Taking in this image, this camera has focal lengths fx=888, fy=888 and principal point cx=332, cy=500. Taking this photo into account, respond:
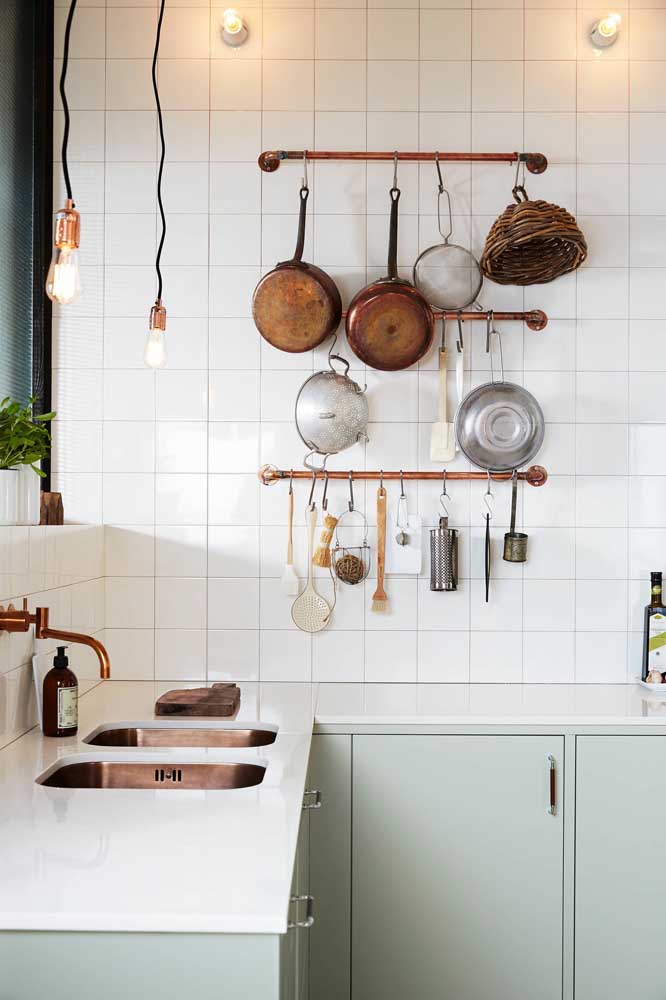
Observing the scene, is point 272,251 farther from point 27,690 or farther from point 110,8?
point 27,690

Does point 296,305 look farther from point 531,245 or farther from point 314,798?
point 314,798

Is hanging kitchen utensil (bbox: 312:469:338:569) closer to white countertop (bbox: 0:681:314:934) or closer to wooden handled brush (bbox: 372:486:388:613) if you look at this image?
wooden handled brush (bbox: 372:486:388:613)

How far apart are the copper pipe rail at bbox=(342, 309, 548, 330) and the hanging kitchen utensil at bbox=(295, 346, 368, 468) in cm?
21

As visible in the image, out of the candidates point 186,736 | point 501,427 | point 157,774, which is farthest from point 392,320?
point 157,774

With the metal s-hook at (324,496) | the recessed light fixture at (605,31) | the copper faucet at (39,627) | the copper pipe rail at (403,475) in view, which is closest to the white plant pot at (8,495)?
the copper faucet at (39,627)

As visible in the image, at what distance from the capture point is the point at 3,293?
2.37m

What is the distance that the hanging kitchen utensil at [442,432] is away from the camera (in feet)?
8.47

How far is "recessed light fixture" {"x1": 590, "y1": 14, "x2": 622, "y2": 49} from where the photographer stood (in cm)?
256

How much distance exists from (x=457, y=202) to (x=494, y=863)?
182cm

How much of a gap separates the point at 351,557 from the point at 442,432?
450mm

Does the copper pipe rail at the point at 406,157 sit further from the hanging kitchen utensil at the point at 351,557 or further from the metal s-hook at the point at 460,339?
the hanging kitchen utensil at the point at 351,557

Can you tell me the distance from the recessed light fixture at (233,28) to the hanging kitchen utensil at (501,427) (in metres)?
1.24

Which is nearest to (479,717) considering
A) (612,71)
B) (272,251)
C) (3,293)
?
(272,251)

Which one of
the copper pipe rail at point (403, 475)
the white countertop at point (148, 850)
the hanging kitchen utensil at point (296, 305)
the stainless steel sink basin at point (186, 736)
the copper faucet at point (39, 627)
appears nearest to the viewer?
the white countertop at point (148, 850)
